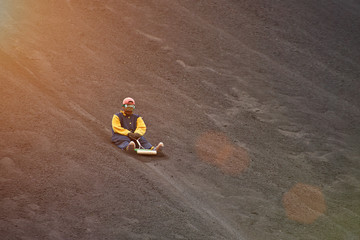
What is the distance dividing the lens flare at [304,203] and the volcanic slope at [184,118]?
0.05 metres

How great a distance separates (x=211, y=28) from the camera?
21.9 m

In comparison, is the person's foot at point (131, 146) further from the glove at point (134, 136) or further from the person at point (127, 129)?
the glove at point (134, 136)

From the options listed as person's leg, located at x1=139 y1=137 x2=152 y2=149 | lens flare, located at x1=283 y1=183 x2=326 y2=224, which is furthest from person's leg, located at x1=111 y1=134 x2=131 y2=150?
lens flare, located at x1=283 y1=183 x2=326 y2=224

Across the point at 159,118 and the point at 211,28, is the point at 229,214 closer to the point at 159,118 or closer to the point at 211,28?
the point at 159,118

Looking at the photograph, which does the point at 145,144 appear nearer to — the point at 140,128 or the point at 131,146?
the point at 140,128

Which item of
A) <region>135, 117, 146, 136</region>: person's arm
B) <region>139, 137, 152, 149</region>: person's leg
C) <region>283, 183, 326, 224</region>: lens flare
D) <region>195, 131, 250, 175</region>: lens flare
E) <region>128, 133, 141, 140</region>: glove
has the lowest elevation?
<region>195, 131, 250, 175</region>: lens flare

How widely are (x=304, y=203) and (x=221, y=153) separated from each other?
288 centimetres

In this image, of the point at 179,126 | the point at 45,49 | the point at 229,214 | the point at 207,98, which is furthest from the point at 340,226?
the point at 45,49

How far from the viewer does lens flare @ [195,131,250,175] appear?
1297 centimetres

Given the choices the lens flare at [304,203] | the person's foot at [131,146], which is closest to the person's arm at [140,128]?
the person's foot at [131,146]

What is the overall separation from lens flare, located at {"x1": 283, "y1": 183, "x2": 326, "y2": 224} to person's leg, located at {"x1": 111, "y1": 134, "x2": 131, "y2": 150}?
4.15 meters

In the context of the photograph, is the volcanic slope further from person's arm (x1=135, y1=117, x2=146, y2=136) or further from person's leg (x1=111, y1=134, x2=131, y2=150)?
person's arm (x1=135, y1=117, x2=146, y2=136)

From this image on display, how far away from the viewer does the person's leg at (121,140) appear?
38.5 feet

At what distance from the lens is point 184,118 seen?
1524 centimetres
